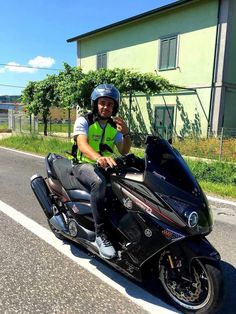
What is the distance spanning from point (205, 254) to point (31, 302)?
1620 millimetres

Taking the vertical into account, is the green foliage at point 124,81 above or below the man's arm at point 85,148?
above

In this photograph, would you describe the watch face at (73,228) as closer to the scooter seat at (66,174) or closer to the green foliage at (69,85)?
the scooter seat at (66,174)

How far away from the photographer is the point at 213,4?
57.6ft

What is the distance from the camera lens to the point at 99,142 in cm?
392

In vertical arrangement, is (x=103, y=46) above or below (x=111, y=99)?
above

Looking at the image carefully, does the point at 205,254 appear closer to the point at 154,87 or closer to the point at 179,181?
the point at 179,181

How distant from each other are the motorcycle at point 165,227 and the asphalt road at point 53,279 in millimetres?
283

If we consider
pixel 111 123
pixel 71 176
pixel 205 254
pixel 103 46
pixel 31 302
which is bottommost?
pixel 31 302

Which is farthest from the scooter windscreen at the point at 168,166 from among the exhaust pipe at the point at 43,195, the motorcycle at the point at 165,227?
the exhaust pipe at the point at 43,195

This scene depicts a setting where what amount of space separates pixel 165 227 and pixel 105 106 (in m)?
1.60

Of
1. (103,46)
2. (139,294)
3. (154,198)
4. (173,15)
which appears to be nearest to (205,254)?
(154,198)

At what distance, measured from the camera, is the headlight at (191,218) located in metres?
2.77

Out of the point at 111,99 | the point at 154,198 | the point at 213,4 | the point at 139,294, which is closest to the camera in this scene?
the point at 154,198

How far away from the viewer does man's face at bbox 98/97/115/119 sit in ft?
12.5
